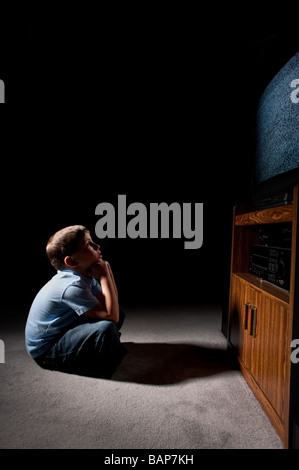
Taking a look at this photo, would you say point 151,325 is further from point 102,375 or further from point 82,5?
point 82,5

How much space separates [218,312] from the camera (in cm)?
252

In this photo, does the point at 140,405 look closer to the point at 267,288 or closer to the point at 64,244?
the point at 267,288

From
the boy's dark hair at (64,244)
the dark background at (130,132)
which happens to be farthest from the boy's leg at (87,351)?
the dark background at (130,132)

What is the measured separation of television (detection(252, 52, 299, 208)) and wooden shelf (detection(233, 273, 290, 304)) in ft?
1.09

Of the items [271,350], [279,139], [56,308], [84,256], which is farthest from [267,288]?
[56,308]

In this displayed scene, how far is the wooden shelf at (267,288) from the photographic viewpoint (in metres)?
0.99

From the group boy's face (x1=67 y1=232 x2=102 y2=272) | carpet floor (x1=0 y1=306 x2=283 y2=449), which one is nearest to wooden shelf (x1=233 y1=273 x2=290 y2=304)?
carpet floor (x1=0 y1=306 x2=283 y2=449)

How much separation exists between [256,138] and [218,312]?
1576 mm

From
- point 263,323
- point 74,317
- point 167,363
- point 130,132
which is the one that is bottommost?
point 167,363

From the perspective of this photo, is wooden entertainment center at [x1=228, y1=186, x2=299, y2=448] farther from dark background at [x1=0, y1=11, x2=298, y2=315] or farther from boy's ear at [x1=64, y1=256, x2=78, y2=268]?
boy's ear at [x1=64, y1=256, x2=78, y2=268]

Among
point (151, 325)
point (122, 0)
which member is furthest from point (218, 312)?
point (122, 0)

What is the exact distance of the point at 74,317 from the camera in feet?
4.74

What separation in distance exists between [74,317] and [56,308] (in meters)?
0.11

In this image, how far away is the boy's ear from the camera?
55.7 inches
